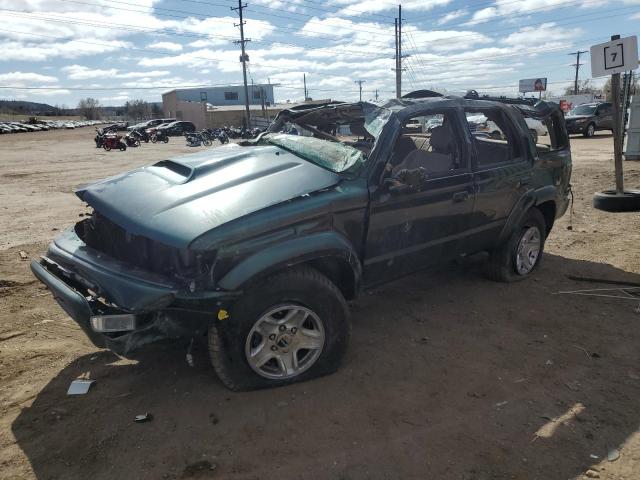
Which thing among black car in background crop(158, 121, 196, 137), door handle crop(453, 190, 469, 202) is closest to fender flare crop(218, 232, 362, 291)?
door handle crop(453, 190, 469, 202)

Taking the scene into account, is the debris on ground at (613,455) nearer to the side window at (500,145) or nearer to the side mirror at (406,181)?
the side mirror at (406,181)

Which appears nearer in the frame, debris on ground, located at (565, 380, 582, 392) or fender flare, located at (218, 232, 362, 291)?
fender flare, located at (218, 232, 362, 291)

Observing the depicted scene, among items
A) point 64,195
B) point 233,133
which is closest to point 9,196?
point 64,195

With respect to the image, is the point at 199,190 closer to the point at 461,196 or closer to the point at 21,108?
the point at 461,196

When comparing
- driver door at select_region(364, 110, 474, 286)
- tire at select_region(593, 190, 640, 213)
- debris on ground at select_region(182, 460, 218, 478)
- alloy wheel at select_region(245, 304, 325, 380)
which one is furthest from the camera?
tire at select_region(593, 190, 640, 213)

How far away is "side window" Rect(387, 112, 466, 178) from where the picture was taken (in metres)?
4.07

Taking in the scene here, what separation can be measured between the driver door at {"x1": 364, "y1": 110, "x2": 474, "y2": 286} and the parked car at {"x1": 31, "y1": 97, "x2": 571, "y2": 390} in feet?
0.04

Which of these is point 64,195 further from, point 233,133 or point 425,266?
point 233,133

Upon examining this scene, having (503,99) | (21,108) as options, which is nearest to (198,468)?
(503,99)

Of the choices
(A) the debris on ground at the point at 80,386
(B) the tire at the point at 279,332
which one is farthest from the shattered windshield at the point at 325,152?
(A) the debris on ground at the point at 80,386

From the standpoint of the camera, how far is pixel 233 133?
A: 1544 inches

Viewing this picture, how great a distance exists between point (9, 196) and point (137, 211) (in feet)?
31.3

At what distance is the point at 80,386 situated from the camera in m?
3.16

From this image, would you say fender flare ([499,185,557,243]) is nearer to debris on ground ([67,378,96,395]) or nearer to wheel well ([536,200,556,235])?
wheel well ([536,200,556,235])
